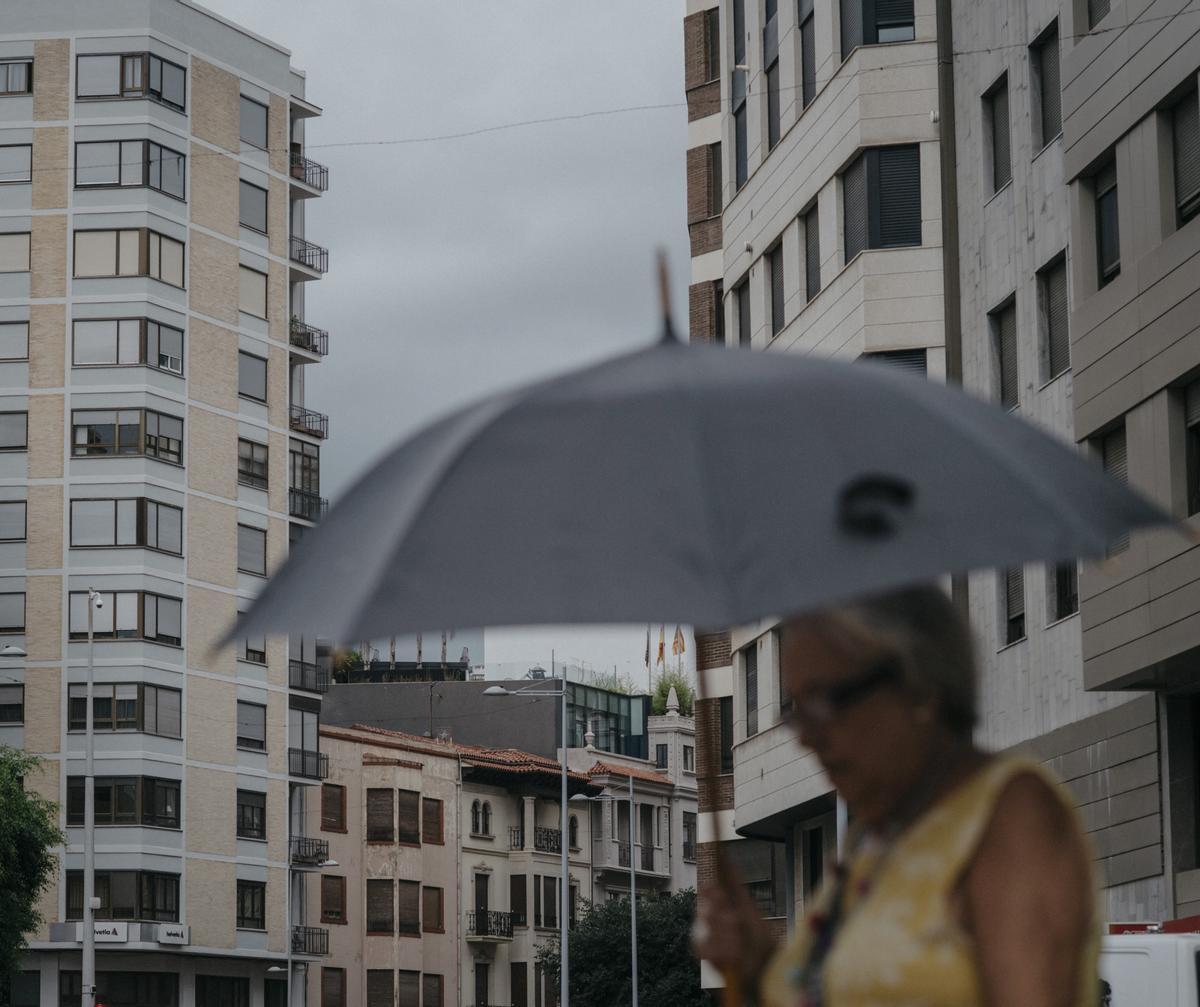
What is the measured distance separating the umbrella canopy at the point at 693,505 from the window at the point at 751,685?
37.3 m

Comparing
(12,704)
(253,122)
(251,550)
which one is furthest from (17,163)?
(12,704)

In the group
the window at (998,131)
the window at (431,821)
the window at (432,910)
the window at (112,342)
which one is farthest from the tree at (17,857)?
the window at (431,821)

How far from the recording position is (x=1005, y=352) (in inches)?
1201

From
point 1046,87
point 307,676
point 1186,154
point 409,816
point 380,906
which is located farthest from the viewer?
point 409,816

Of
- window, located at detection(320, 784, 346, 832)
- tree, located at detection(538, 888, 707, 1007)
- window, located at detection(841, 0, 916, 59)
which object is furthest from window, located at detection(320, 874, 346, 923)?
window, located at detection(841, 0, 916, 59)

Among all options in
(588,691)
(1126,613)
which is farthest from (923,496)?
(588,691)

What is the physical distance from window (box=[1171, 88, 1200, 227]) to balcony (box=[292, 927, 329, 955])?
5555cm

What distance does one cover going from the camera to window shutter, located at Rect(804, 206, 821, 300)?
A: 36.8 meters

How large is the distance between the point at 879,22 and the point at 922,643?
106 ft

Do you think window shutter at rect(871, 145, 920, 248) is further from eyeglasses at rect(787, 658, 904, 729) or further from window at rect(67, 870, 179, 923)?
window at rect(67, 870, 179, 923)

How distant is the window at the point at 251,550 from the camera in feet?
241

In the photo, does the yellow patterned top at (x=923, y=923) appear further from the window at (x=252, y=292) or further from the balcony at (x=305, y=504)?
the balcony at (x=305, y=504)

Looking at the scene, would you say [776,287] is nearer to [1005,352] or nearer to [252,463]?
[1005,352]

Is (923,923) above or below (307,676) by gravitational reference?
below
